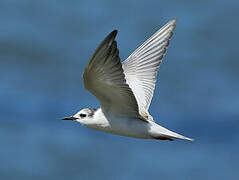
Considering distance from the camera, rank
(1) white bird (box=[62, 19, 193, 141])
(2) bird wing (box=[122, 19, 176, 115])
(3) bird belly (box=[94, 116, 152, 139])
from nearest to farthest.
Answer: (1) white bird (box=[62, 19, 193, 141]) < (3) bird belly (box=[94, 116, 152, 139]) < (2) bird wing (box=[122, 19, 176, 115])

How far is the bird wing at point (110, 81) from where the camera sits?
538 cm

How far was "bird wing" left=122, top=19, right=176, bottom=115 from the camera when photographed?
6.90 metres

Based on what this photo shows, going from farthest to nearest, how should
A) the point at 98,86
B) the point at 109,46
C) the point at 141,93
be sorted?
the point at 141,93, the point at 98,86, the point at 109,46

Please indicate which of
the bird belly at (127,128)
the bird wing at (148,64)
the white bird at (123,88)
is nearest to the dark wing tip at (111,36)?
the white bird at (123,88)

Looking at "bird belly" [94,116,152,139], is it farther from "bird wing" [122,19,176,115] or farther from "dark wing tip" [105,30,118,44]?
"dark wing tip" [105,30,118,44]

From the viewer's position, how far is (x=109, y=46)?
5344 mm

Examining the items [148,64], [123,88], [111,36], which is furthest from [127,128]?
[148,64]

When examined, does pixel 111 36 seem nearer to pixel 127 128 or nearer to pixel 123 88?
pixel 123 88

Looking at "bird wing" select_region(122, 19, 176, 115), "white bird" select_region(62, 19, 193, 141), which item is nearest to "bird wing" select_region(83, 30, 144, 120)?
"white bird" select_region(62, 19, 193, 141)

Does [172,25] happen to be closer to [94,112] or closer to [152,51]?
[152,51]

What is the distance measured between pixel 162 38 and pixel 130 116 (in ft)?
4.18

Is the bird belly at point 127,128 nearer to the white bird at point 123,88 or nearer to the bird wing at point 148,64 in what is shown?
the white bird at point 123,88

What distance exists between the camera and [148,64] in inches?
278

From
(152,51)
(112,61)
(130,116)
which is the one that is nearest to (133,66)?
(152,51)
